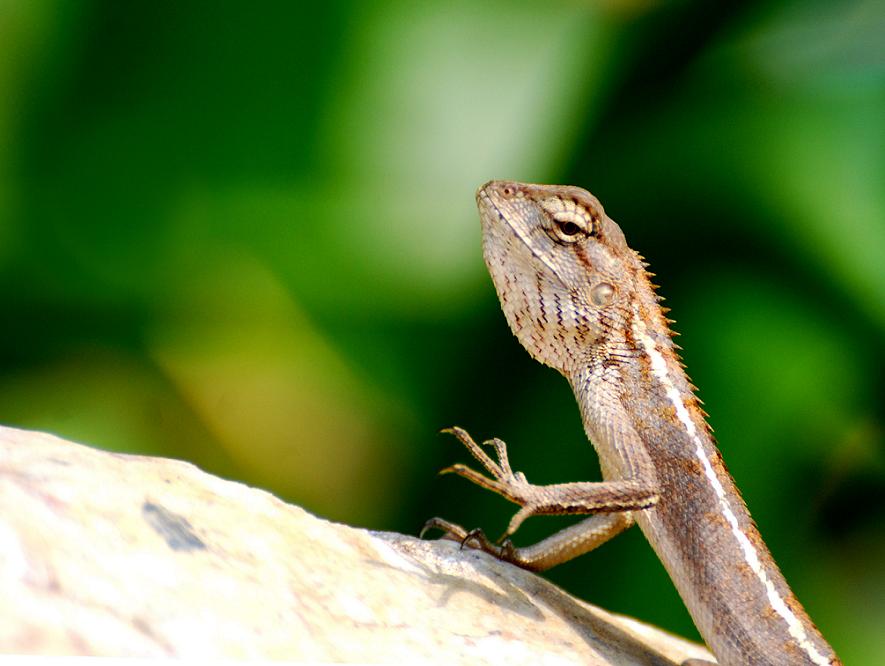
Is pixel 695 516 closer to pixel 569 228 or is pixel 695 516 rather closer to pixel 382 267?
pixel 569 228

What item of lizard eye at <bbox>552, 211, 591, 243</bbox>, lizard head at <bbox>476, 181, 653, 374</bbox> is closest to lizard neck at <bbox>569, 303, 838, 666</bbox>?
lizard head at <bbox>476, 181, 653, 374</bbox>

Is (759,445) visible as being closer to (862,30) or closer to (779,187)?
(779,187)

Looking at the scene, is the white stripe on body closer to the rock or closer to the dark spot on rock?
the rock

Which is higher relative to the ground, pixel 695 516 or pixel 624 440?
pixel 624 440

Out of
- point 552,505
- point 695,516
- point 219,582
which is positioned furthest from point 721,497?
point 219,582

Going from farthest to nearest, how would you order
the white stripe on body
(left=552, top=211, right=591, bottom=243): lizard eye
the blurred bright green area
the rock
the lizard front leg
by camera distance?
the blurred bright green area < (left=552, top=211, right=591, bottom=243): lizard eye < the white stripe on body < the lizard front leg < the rock

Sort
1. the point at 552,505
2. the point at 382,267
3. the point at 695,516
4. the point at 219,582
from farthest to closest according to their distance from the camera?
the point at 382,267 → the point at 695,516 → the point at 552,505 → the point at 219,582

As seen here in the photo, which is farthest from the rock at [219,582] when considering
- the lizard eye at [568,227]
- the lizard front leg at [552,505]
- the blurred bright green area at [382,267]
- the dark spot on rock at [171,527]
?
the blurred bright green area at [382,267]

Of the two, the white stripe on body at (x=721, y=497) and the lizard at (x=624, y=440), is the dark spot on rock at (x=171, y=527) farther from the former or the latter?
the white stripe on body at (x=721, y=497)
